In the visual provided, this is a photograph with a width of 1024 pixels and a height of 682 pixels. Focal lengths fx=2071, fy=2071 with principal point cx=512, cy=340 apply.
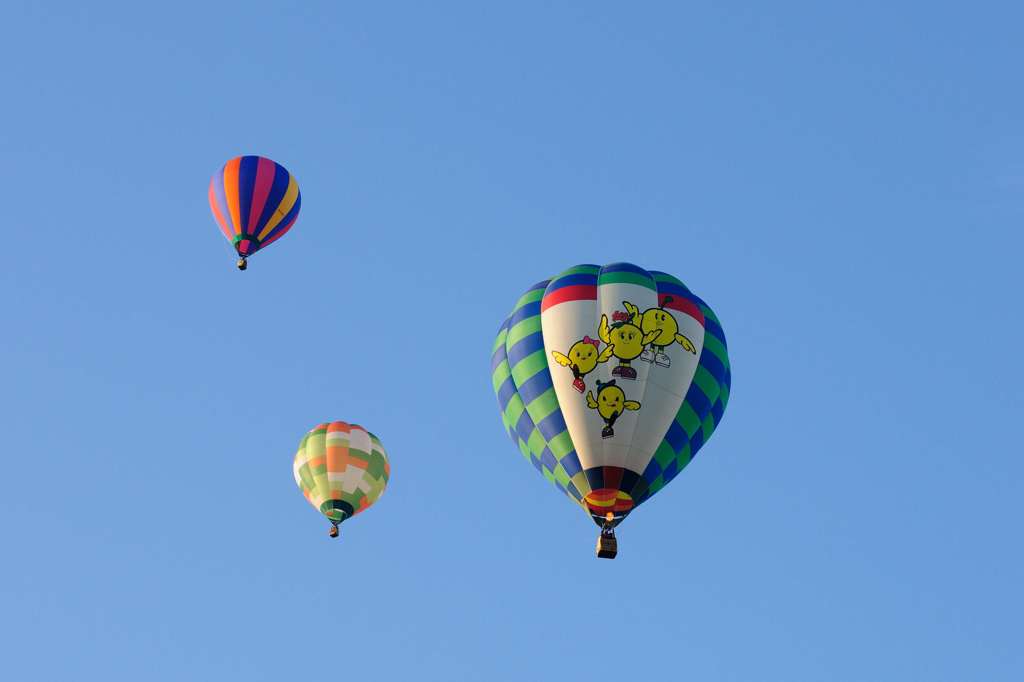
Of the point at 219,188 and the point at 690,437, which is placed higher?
the point at 219,188

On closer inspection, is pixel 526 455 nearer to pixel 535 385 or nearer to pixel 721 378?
pixel 535 385

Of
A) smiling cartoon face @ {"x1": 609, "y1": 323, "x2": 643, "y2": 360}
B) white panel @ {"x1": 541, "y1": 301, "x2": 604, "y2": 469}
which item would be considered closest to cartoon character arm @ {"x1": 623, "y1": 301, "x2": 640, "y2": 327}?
smiling cartoon face @ {"x1": 609, "y1": 323, "x2": 643, "y2": 360}

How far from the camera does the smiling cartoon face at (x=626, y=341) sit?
1471 inches

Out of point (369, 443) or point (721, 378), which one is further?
point (369, 443)

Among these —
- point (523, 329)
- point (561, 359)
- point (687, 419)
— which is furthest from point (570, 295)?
point (687, 419)

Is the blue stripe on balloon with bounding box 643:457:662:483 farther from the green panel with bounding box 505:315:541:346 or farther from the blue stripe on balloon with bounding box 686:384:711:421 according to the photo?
the green panel with bounding box 505:315:541:346

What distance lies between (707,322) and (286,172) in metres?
14.1

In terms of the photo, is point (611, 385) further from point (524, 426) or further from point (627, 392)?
point (524, 426)

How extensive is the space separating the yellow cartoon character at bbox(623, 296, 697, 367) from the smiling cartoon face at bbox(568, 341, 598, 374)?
0.88m

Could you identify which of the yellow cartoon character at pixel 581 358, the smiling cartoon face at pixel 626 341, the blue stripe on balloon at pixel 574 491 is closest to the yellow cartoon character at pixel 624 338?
the smiling cartoon face at pixel 626 341

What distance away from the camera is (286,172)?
49.0 metres

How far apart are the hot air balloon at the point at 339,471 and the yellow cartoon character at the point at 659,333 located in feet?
41.2

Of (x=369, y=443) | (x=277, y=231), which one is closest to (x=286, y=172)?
(x=277, y=231)

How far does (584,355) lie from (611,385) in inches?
29.9
